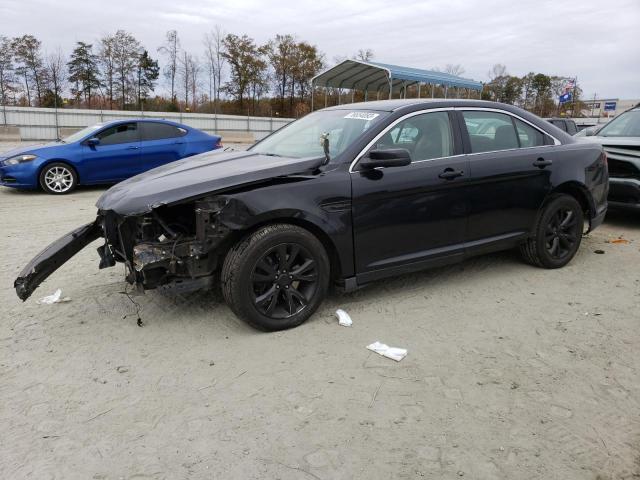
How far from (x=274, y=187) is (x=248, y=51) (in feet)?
151

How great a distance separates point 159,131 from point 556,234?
8287mm

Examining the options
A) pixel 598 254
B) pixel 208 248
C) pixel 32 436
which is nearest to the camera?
pixel 32 436

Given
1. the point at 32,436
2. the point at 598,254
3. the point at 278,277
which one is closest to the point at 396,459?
the point at 278,277

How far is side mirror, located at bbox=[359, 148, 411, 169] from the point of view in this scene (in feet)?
12.8

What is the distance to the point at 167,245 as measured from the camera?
367cm

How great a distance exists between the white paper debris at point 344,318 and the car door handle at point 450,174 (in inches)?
55.8

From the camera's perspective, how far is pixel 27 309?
4191mm

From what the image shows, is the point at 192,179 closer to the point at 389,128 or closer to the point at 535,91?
the point at 389,128

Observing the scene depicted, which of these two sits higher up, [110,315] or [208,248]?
[208,248]

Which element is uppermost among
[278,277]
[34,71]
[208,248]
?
[34,71]

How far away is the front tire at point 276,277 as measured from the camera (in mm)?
3586

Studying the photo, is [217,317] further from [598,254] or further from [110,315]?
[598,254]

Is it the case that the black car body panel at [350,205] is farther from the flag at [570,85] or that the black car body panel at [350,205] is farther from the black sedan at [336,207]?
the flag at [570,85]

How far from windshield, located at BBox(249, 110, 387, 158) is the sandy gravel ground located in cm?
132
